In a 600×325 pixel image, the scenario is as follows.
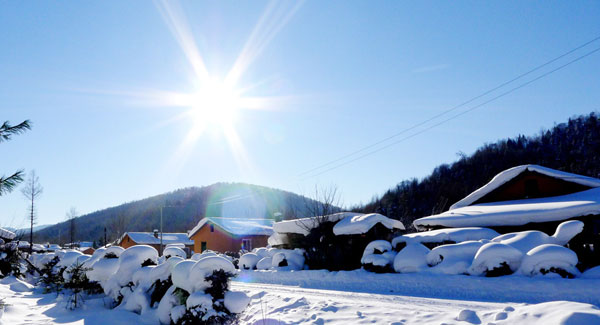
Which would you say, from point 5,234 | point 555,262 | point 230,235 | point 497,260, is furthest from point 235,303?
point 230,235

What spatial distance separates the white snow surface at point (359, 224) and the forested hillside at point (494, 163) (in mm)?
20806

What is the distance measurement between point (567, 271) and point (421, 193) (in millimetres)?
44942

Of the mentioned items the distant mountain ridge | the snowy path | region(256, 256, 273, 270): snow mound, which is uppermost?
the distant mountain ridge

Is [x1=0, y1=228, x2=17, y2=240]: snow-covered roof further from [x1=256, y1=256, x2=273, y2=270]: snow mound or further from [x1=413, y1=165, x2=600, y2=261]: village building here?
[x1=413, y1=165, x2=600, y2=261]: village building

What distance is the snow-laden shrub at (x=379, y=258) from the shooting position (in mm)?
15953

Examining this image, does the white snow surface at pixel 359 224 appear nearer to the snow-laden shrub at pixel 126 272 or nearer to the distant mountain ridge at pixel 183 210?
the snow-laden shrub at pixel 126 272

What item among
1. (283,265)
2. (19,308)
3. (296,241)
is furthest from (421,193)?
(19,308)

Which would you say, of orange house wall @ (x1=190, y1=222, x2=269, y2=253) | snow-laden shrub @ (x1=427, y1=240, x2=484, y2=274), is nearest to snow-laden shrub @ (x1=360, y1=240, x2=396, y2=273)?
snow-laden shrub @ (x1=427, y1=240, x2=484, y2=274)

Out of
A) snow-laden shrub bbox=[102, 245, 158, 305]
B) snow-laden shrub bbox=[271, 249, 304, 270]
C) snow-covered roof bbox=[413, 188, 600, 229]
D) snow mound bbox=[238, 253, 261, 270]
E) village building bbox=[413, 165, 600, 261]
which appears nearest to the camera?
snow-laden shrub bbox=[102, 245, 158, 305]

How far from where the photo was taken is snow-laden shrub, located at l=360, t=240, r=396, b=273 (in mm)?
15953

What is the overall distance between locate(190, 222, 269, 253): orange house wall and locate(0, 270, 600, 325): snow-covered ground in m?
23.9

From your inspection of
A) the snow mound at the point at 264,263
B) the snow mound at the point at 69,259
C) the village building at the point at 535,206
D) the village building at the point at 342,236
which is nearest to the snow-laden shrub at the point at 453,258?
the village building at the point at 535,206

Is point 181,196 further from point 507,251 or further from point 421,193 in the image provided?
point 507,251

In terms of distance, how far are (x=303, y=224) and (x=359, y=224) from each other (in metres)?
5.01
